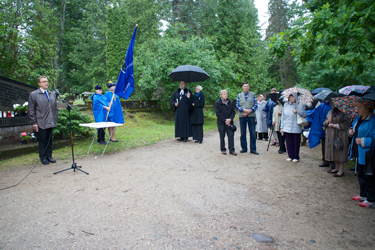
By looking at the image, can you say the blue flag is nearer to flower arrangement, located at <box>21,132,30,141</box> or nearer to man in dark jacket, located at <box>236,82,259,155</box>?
flower arrangement, located at <box>21,132,30,141</box>

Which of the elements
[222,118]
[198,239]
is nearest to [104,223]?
[198,239]

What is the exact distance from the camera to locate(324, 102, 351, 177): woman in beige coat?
5379 millimetres

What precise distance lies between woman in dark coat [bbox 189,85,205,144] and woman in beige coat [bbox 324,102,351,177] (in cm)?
483

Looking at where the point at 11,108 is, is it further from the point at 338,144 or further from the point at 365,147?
the point at 365,147

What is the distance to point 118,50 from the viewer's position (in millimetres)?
24562

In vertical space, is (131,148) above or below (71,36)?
below

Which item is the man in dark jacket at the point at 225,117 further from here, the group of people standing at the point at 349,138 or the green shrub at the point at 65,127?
the green shrub at the point at 65,127

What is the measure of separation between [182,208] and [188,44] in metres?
13.9

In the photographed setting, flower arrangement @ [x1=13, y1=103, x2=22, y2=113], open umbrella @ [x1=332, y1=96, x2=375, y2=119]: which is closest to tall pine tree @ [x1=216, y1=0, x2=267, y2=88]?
flower arrangement @ [x1=13, y1=103, x2=22, y2=113]

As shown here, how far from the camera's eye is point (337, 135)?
5.47m

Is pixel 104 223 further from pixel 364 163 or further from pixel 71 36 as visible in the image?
pixel 71 36

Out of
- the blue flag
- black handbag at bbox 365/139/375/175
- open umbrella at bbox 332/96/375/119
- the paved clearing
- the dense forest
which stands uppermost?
the dense forest

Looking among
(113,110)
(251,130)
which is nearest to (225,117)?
(251,130)

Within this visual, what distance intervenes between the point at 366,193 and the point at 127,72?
6.57 m
